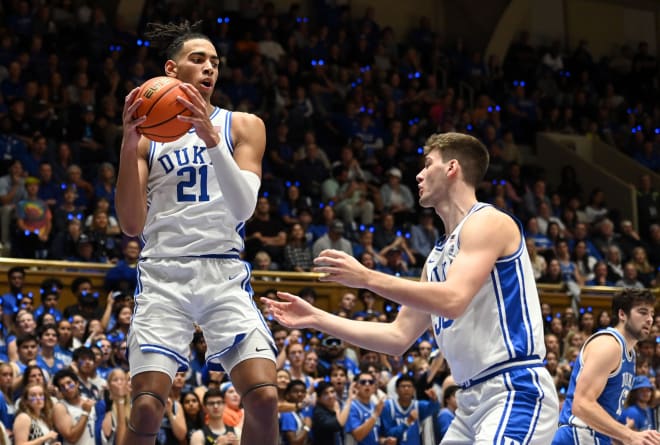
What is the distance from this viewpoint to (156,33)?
18.7 feet

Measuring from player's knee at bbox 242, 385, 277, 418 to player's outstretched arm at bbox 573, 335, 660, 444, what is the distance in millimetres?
1951

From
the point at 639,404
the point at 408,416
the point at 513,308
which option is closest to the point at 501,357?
the point at 513,308

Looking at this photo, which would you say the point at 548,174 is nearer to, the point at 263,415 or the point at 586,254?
the point at 586,254

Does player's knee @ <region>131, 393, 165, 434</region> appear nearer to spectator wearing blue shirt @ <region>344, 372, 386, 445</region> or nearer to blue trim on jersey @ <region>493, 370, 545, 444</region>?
blue trim on jersey @ <region>493, 370, 545, 444</region>

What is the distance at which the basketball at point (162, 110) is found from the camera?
494cm

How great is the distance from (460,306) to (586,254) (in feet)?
39.5

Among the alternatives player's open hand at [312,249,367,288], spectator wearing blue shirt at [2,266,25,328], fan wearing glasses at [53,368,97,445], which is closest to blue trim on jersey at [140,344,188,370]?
player's open hand at [312,249,367,288]

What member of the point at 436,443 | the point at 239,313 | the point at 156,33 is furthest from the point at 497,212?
the point at 436,443

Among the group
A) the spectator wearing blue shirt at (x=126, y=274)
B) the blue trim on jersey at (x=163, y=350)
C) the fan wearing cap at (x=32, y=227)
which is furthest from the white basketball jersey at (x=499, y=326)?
the fan wearing cap at (x=32, y=227)

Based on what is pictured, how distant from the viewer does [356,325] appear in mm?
4789

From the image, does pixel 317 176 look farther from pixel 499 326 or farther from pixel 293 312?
pixel 499 326

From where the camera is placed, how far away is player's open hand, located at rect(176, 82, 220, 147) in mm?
4852

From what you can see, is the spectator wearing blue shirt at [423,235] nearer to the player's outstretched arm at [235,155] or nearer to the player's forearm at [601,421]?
the player's forearm at [601,421]

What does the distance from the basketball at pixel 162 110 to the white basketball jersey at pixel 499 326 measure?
1433mm
